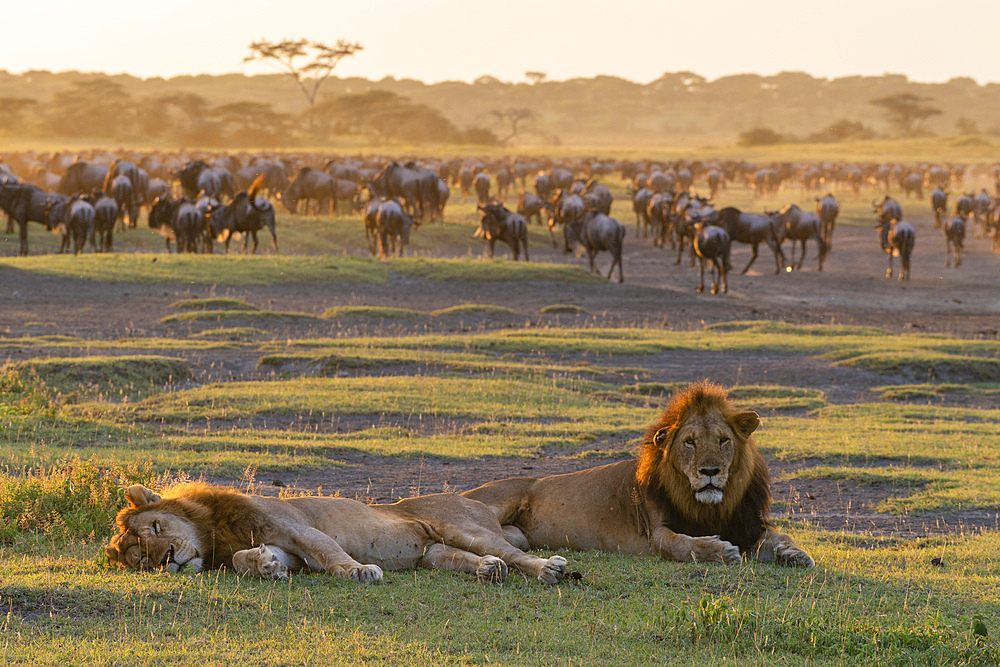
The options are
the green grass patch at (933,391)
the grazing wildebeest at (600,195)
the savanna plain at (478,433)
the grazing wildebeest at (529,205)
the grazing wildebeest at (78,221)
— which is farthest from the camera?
the grazing wildebeest at (529,205)

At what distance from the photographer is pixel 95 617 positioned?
19.2ft

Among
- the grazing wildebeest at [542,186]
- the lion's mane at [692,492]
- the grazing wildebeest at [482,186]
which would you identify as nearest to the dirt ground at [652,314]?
the lion's mane at [692,492]

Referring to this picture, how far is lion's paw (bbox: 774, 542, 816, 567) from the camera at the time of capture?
23.4 feet

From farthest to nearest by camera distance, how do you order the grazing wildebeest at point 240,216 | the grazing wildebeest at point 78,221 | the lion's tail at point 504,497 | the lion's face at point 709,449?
the grazing wildebeest at point 240,216, the grazing wildebeest at point 78,221, the lion's tail at point 504,497, the lion's face at point 709,449

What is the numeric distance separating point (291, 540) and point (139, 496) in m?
0.87

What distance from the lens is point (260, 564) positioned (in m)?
6.42

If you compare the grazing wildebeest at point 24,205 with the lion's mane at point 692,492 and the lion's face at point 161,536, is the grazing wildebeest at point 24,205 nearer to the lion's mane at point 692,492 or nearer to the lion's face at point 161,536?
the lion's face at point 161,536

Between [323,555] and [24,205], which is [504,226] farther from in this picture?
[323,555]

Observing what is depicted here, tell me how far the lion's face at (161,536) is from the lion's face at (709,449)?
112 inches

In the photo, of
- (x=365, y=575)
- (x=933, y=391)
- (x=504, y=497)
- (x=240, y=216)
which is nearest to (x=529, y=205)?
(x=240, y=216)

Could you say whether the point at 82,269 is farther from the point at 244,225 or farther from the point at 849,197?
the point at 849,197

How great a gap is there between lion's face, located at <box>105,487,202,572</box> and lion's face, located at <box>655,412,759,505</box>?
9.34 feet

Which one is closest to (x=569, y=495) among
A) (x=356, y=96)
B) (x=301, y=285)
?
(x=301, y=285)

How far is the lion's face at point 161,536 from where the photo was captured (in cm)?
647
